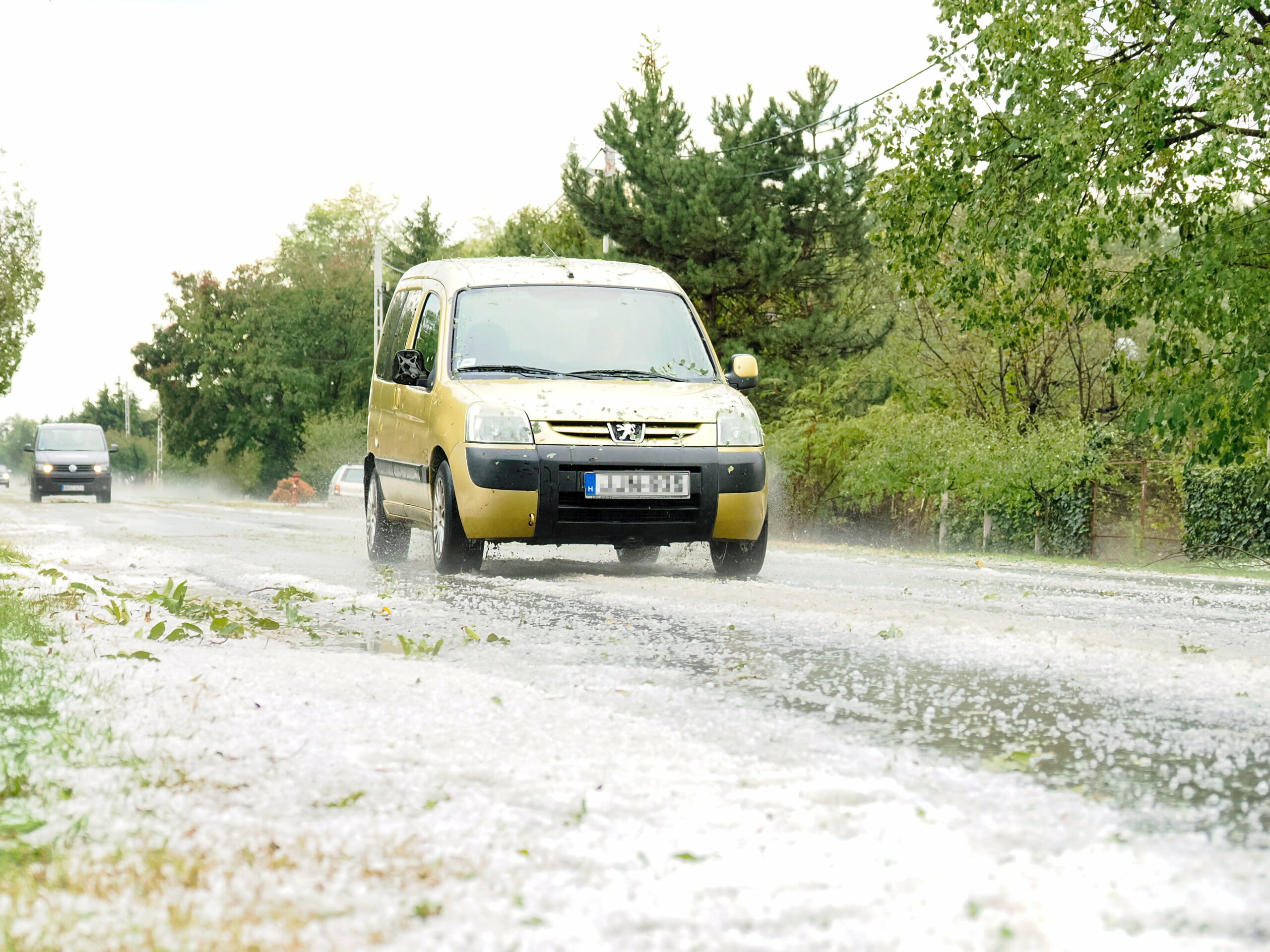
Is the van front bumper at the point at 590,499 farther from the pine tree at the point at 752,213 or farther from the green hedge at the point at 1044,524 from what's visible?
the pine tree at the point at 752,213

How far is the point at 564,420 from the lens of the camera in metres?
8.80

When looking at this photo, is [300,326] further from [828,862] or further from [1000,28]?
[828,862]

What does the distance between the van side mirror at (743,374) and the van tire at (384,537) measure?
2815mm

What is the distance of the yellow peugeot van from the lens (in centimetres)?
874

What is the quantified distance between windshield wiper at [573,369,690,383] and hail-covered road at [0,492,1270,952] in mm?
2927

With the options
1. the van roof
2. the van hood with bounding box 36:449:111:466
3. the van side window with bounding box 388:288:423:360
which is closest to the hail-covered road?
the van roof

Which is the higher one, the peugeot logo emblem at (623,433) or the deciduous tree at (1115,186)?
the deciduous tree at (1115,186)

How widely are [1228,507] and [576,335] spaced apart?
45.4 feet

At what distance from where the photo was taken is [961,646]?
5.80 metres

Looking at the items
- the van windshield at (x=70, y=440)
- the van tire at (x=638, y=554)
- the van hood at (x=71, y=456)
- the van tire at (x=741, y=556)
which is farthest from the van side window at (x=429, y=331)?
the van windshield at (x=70, y=440)

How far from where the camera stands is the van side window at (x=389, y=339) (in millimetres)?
11562

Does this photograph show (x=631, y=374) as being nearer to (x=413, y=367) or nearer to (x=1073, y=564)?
(x=413, y=367)

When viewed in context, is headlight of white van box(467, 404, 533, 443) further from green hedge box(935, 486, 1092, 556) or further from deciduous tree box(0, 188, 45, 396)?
deciduous tree box(0, 188, 45, 396)

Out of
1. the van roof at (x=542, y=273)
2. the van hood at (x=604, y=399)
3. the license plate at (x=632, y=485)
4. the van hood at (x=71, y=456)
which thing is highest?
the van roof at (x=542, y=273)
